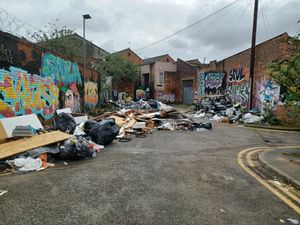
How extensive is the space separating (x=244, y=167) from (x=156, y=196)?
2770mm

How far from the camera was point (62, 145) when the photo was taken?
20.8 feet

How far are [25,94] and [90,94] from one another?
29.5 feet

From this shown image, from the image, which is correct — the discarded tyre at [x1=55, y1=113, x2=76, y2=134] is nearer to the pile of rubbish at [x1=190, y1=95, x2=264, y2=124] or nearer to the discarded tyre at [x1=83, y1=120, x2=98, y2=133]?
the discarded tyre at [x1=83, y1=120, x2=98, y2=133]

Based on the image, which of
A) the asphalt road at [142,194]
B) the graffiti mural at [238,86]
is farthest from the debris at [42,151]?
the graffiti mural at [238,86]

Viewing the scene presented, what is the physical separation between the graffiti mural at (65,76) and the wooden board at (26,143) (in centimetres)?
416

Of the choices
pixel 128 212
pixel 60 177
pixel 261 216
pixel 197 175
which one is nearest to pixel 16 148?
pixel 60 177

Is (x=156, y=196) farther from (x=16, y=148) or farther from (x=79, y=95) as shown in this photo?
(x=79, y=95)

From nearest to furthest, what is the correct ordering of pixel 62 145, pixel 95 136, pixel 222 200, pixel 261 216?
pixel 261 216 → pixel 222 200 → pixel 62 145 → pixel 95 136

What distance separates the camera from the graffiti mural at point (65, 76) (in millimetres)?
10266

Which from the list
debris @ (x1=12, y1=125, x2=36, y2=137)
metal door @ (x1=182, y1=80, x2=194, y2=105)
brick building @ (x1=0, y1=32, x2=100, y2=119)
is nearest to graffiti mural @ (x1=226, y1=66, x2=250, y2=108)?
metal door @ (x1=182, y1=80, x2=194, y2=105)

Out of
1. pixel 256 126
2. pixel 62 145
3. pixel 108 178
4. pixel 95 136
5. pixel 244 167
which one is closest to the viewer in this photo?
pixel 108 178

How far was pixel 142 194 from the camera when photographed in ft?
12.9

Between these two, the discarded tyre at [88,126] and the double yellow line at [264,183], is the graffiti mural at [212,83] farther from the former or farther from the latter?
the discarded tyre at [88,126]

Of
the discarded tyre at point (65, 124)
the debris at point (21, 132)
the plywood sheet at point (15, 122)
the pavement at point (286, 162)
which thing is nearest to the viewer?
the pavement at point (286, 162)
